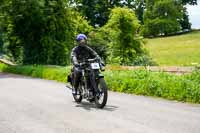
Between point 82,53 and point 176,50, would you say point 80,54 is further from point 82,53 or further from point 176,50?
point 176,50

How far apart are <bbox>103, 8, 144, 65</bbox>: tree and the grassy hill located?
43.1ft

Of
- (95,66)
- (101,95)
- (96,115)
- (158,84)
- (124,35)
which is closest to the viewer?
(96,115)

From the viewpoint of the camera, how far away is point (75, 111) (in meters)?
10.9

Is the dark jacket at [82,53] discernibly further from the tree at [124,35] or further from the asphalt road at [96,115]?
the tree at [124,35]

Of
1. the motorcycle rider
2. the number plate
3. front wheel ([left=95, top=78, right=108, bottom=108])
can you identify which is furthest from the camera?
the motorcycle rider

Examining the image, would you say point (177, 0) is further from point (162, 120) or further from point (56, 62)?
point (162, 120)

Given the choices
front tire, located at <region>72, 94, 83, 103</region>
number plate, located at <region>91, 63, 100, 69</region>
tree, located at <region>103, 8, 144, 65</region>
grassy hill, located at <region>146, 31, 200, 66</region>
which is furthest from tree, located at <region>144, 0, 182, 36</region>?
number plate, located at <region>91, 63, 100, 69</region>

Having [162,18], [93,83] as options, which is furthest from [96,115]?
[162,18]

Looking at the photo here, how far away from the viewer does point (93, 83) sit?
11500 mm

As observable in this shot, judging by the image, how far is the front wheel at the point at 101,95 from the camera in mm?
11141

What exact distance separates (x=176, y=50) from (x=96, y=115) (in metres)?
49.6

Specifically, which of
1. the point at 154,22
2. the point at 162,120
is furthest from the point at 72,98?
the point at 154,22

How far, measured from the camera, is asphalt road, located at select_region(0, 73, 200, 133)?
8.55 m

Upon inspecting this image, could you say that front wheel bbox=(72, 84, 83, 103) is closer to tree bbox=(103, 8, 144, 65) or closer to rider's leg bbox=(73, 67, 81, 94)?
rider's leg bbox=(73, 67, 81, 94)
